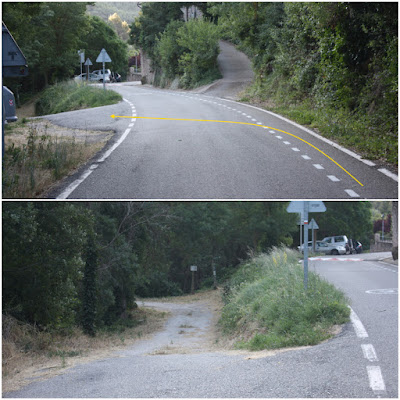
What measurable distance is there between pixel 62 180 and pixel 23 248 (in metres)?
2.43

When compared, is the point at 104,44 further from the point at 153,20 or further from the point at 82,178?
the point at 82,178

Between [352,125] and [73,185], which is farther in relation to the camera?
[352,125]

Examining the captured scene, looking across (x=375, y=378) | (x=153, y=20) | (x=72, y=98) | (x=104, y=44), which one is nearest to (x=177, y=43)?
(x=153, y=20)

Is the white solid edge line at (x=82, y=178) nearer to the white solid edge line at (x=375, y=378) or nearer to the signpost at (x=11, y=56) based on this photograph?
the signpost at (x=11, y=56)

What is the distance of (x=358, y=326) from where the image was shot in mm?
10141

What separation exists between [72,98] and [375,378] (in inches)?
1405

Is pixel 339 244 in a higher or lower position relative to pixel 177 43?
lower

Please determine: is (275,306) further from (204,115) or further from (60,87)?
(60,87)

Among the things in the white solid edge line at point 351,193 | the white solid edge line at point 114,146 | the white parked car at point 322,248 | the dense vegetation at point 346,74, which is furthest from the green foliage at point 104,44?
the white solid edge line at point 351,193

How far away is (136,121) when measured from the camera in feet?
70.7

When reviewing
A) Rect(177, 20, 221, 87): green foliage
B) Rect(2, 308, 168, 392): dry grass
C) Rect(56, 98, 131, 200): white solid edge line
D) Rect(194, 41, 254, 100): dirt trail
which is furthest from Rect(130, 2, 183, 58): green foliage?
Rect(56, 98, 131, 200): white solid edge line

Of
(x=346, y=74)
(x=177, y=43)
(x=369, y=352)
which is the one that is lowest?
(x=369, y=352)

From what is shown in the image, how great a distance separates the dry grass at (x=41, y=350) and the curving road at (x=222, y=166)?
3.57m

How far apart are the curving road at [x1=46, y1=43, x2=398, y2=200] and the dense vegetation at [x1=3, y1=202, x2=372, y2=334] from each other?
2.14 metres
